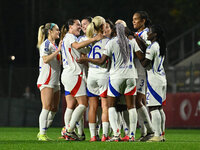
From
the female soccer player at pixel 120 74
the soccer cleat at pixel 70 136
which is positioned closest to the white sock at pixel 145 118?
the female soccer player at pixel 120 74

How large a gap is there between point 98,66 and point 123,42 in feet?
2.38

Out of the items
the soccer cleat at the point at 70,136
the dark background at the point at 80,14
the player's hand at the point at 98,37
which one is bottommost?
the soccer cleat at the point at 70,136

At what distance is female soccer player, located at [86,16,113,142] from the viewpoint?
39.9 ft

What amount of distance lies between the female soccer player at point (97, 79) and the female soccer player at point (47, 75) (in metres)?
0.97

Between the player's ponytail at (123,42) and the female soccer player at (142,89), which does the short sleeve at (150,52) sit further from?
the player's ponytail at (123,42)

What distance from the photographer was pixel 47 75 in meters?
13.1

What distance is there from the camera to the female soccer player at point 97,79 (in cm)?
1215

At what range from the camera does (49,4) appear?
116 ft

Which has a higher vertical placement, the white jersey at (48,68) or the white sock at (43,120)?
the white jersey at (48,68)

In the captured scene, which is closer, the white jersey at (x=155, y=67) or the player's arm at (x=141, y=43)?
the white jersey at (x=155, y=67)

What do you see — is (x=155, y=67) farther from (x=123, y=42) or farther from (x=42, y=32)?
(x=42, y=32)

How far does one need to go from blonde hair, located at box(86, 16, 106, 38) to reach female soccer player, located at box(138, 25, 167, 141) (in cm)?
96

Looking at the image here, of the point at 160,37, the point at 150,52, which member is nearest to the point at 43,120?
the point at 150,52

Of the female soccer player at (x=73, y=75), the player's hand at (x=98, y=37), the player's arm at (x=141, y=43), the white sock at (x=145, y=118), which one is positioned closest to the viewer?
the player's hand at (x=98, y=37)
